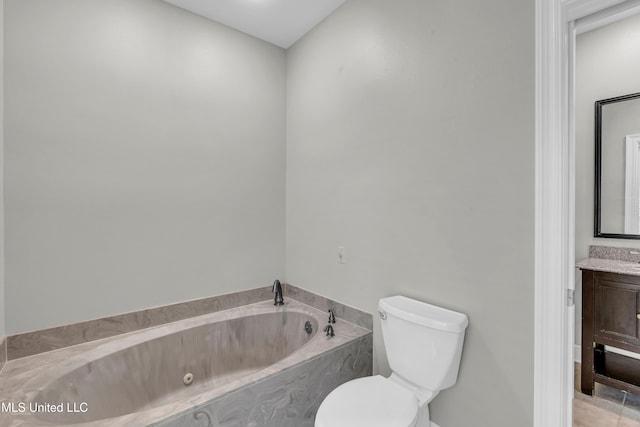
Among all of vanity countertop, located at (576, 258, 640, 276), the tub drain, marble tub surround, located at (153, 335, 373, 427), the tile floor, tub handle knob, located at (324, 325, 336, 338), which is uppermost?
vanity countertop, located at (576, 258, 640, 276)

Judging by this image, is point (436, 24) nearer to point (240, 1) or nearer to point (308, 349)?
point (240, 1)

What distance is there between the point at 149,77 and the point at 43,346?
1698 mm

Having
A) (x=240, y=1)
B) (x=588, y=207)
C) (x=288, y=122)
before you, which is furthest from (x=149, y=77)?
(x=588, y=207)

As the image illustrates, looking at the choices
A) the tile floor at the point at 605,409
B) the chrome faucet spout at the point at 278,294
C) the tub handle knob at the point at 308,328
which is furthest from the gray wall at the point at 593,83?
the chrome faucet spout at the point at 278,294

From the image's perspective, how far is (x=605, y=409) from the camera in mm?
1944

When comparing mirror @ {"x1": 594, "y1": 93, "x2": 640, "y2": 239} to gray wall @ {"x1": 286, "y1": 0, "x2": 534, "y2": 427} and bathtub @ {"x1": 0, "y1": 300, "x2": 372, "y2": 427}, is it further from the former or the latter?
bathtub @ {"x1": 0, "y1": 300, "x2": 372, "y2": 427}

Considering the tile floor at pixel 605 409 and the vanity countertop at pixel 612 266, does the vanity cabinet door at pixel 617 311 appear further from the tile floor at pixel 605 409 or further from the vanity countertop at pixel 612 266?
the tile floor at pixel 605 409

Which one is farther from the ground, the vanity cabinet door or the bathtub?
the vanity cabinet door

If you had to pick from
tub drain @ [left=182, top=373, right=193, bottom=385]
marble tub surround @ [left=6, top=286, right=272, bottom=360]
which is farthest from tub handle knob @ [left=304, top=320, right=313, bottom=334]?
tub drain @ [left=182, top=373, right=193, bottom=385]

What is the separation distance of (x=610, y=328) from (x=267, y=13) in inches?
125

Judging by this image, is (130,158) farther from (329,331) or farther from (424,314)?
(424,314)

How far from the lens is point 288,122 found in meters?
2.60

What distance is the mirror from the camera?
7.13ft

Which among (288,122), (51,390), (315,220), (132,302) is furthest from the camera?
(288,122)
